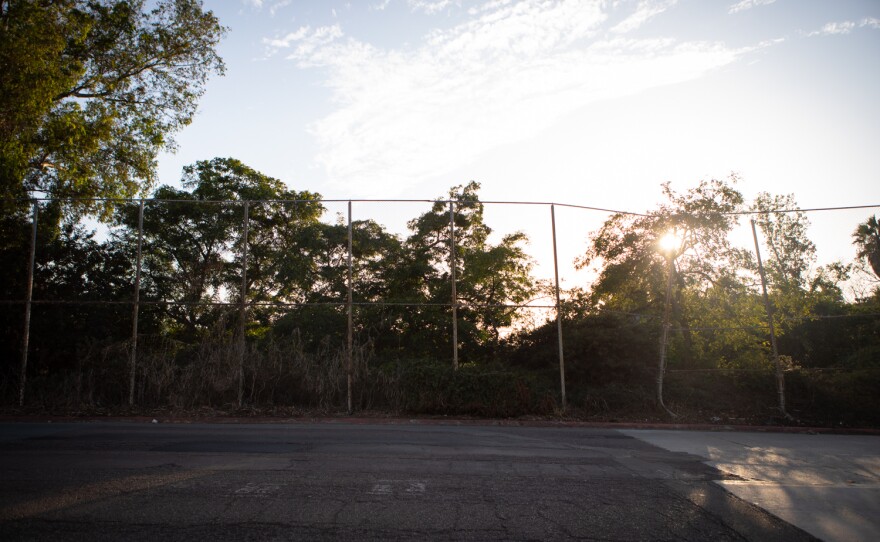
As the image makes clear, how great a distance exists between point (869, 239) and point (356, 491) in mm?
15208

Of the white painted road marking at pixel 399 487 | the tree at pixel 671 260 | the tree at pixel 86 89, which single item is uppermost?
the tree at pixel 86 89

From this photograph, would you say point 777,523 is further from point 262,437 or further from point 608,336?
point 608,336

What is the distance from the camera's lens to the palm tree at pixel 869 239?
44.5 ft

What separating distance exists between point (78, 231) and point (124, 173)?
2.45 meters

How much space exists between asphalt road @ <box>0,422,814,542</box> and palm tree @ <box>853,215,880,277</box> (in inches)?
386

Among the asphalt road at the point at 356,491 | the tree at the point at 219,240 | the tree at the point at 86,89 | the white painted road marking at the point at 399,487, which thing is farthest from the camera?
the tree at the point at 219,240

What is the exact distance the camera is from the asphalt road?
159 inches

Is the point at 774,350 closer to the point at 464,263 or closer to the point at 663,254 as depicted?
the point at 663,254

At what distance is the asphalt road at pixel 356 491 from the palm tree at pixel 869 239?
32.1 ft

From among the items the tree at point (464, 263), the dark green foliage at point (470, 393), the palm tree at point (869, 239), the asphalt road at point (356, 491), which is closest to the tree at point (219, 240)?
the tree at point (464, 263)

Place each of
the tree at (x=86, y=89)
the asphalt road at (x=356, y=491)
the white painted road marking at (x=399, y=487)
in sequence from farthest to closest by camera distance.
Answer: the tree at (x=86, y=89)
the white painted road marking at (x=399, y=487)
the asphalt road at (x=356, y=491)

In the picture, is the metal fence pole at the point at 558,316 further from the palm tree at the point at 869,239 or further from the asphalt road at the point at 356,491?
the palm tree at the point at 869,239

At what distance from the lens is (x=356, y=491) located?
5027 millimetres

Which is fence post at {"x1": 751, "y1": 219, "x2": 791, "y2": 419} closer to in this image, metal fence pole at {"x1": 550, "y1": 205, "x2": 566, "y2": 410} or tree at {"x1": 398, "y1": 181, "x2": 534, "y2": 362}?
metal fence pole at {"x1": 550, "y1": 205, "x2": 566, "y2": 410}
